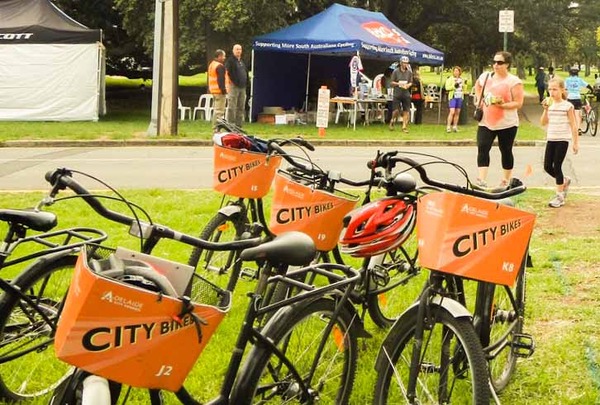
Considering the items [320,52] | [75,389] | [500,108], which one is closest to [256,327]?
[75,389]

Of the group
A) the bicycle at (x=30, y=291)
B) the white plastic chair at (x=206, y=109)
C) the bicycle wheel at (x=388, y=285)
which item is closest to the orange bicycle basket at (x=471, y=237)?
the bicycle wheel at (x=388, y=285)

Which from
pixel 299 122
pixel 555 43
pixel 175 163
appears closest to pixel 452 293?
pixel 175 163

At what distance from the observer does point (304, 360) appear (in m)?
3.47

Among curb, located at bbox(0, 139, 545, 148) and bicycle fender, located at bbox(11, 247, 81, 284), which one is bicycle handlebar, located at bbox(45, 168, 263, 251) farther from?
curb, located at bbox(0, 139, 545, 148)

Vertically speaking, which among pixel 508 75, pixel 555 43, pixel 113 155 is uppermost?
pixel 555 43

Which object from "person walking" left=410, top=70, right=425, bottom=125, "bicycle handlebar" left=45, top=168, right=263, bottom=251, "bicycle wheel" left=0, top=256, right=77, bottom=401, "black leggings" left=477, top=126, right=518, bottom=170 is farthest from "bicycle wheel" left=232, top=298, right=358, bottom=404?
"person walking" left=410, top=70, right=425, bottom=125

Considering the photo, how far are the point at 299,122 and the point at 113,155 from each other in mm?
9060

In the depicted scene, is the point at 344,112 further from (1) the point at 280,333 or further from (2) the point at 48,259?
(1) the point at 280,333

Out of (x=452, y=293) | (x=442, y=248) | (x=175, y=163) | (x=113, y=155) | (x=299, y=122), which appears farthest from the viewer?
(x=299, y=122)

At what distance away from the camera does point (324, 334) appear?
3.38 m

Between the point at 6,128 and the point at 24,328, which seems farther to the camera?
the point at 6,128

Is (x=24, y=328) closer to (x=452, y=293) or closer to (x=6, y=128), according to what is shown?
(x=452, y=293)

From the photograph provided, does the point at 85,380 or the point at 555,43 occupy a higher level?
the point at 555,43

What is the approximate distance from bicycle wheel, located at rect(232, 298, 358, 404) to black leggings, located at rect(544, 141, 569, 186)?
269 inches
